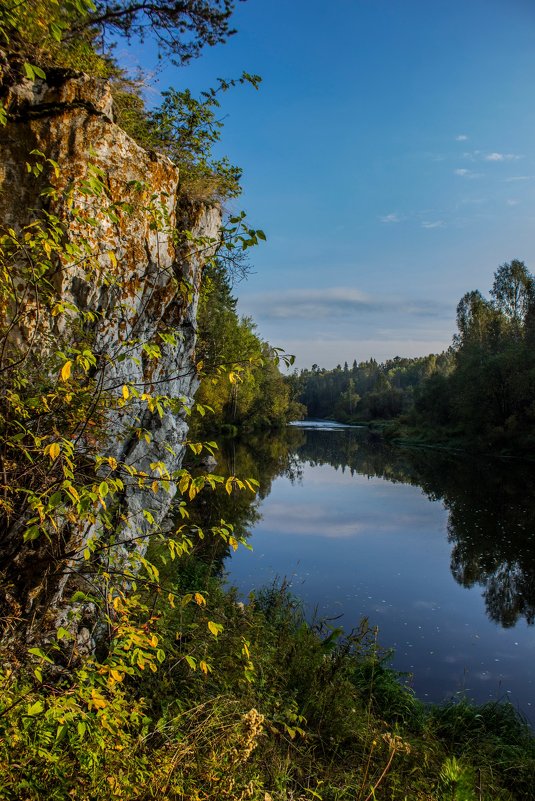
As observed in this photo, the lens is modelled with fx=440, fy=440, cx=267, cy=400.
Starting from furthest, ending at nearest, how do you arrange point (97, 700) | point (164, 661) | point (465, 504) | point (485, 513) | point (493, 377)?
point (493, 377)
point (465, 504)
point (485, 513)
point (164, 661)
point (97, 700)

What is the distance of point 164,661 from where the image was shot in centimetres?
499

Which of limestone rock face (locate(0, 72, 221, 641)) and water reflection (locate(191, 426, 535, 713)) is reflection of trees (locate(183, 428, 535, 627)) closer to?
water reflection (locate(191, 426, 535, 713))

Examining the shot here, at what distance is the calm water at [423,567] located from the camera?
8344mm

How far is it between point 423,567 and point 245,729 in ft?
39.4

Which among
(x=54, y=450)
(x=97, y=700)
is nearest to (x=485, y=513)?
(x=97, y=700)

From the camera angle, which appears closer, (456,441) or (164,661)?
(164,661)

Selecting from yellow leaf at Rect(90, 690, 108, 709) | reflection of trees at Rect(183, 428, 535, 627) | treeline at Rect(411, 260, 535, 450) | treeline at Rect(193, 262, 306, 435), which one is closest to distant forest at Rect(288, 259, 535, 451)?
treeline at Rect(411, 260, 535, 450)

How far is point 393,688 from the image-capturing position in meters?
6.68

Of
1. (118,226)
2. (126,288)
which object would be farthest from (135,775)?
(118,226)

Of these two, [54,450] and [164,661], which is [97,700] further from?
[164,661]

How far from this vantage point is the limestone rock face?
4.42 metres

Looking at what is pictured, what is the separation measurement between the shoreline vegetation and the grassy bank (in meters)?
0.02

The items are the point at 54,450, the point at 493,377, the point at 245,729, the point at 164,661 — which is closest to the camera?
the point at 54,450

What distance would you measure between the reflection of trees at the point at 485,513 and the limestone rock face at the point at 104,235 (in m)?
9.81
